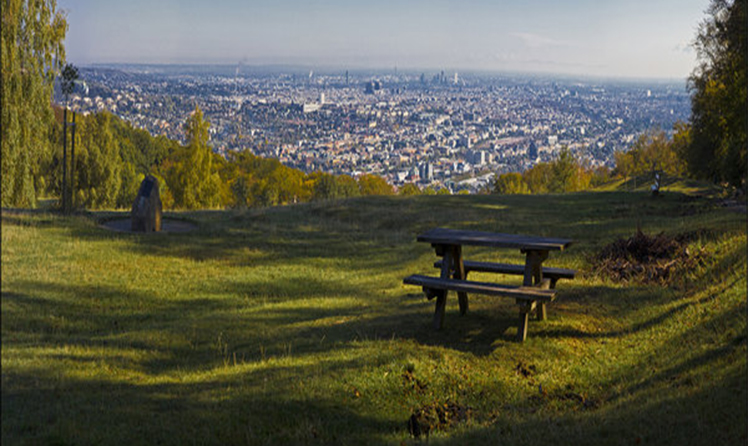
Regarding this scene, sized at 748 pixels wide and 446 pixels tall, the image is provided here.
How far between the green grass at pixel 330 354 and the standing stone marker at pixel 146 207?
Answer: 3.77 ft

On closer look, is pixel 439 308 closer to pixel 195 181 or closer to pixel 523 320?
pixel 523 320

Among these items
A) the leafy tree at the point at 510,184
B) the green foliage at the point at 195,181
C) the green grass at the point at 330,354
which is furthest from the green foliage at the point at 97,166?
the leafy tree at the point at 510,184

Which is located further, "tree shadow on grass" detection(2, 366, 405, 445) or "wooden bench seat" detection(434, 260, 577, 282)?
"wooden bench seat" detection(434, 260, 577, 282)

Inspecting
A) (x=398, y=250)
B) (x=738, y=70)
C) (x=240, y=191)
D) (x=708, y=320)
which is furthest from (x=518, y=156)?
(x=708, y=320)

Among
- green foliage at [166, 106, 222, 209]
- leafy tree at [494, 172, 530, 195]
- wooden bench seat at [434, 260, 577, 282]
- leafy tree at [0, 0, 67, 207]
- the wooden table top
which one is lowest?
leafy tree at [494, 172, 530, 195]

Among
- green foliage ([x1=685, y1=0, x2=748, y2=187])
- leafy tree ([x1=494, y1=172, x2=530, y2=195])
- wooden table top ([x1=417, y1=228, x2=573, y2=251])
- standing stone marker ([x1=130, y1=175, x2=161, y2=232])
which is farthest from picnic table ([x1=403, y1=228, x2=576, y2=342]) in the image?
leafy tree ([x1=494, y1=172, x2=530, y2=195])

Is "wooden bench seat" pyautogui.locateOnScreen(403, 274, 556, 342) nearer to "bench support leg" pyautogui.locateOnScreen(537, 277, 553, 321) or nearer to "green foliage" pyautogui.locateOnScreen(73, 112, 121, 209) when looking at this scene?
"bench support leg" pyautogui.locateOnScreen(537, 277, 553, 321)

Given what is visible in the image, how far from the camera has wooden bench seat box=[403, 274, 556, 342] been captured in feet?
26.4

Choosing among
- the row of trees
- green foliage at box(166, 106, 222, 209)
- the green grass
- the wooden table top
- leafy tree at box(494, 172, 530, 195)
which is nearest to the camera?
the green grass

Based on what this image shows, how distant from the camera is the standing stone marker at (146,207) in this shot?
14.5 m

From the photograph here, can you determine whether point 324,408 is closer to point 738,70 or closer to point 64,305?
point 64,305

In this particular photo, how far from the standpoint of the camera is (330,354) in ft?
24.2

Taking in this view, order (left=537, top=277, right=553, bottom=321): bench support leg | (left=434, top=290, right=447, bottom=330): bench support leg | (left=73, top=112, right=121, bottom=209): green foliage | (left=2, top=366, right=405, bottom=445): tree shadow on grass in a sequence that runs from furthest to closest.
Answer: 1. (left=73, top=112, right=121, bottom=209): green foliage
2. (left=537, top=277, right=553, bottom=321): bench support leg
3. (left=434, top=290, right=447, bottom=330): bench support leg
4. (left=2, top=366, right=405, bottom=445): tree shadow on grass

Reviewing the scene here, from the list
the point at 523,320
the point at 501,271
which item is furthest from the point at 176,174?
the point at 523,320
